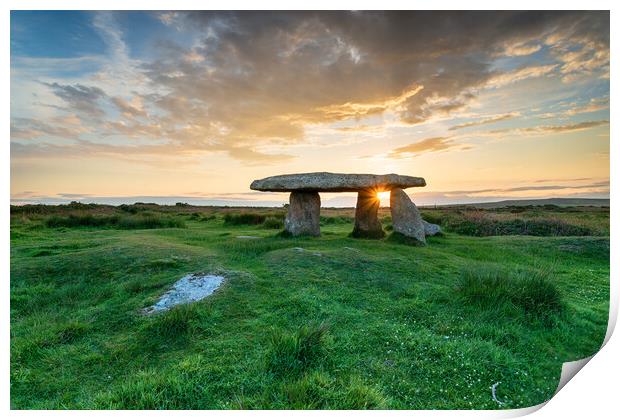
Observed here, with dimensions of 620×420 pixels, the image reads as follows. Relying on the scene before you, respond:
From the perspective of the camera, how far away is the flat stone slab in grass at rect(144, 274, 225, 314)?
17.6ft

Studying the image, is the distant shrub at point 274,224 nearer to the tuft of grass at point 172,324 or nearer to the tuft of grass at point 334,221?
the tuft of grass at point 334,221

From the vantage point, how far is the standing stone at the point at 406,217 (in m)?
11.1

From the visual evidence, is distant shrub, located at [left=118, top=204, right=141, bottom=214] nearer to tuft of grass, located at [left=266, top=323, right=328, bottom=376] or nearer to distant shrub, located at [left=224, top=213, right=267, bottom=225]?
distant shrub, located at [left=224, top=213, right=267, bottom=225]

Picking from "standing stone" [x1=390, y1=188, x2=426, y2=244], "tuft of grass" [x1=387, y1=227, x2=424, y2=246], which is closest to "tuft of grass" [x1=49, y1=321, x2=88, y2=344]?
"tuft of grass" [x1=387, y1=227, x2=424, y2=246]

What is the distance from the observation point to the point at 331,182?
10820 mm

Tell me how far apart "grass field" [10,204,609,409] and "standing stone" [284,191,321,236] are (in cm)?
313

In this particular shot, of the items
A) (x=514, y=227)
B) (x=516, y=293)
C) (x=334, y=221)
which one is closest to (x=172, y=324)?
(x=516, y=293)

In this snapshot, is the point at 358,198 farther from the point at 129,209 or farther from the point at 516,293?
the point at 129,209

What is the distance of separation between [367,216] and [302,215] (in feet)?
7.36

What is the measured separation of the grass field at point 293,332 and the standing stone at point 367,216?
12.3 ft

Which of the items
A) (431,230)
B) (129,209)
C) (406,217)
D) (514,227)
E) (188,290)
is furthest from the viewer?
(129,209)
